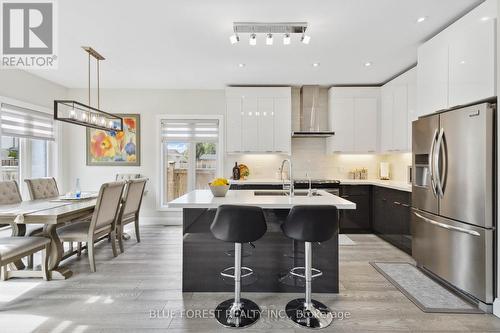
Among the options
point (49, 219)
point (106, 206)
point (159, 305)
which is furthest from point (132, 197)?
point (159, 305)

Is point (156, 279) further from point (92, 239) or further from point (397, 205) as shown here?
point (397, 205)

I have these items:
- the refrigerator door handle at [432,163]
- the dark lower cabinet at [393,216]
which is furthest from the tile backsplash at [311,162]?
the refrigerator door handle at [432,163]

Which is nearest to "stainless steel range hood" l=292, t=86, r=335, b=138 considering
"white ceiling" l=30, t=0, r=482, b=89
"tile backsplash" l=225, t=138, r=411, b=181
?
"white ceiling" l=30, t=0, r=482, b=89

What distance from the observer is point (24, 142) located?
4492mm

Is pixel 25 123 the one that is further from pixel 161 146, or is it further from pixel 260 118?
pixel 260 118

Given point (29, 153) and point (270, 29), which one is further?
point (29, 153)

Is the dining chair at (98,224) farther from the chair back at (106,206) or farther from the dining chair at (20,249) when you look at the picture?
the dining chair at (20,249)

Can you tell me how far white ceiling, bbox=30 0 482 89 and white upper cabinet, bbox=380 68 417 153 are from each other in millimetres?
248

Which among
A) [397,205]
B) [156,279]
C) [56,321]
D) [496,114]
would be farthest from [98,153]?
[496,114]

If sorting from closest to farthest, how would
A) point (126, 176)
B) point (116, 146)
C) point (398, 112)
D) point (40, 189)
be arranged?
point (40, 189) → point (398, 112) → point (126, 176) → point (116, 146)

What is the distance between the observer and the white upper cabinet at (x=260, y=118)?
505 cm

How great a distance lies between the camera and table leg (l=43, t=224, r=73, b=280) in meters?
2.92

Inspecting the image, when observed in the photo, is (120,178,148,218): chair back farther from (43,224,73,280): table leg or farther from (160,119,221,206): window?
(160,119,221,206): window

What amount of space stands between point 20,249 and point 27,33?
2.39 meters
